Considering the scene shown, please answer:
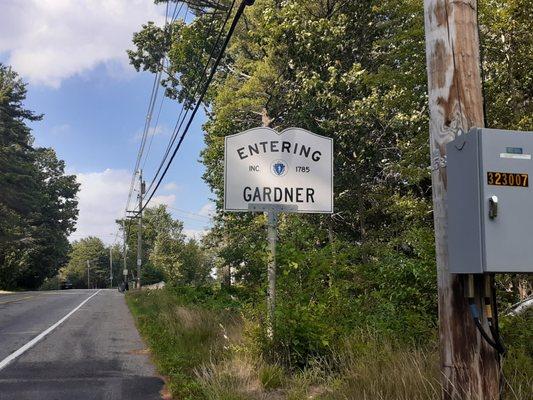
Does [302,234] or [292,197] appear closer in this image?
[302,234]

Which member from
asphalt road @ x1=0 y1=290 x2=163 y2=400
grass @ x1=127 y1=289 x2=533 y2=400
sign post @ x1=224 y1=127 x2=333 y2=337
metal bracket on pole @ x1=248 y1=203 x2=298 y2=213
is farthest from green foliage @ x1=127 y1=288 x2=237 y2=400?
sign post @ x1=224 y1=127 x2=333 y2=337

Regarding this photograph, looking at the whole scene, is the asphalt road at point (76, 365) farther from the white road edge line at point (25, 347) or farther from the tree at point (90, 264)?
the tree at point (90, 264)

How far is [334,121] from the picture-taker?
61.9 feet

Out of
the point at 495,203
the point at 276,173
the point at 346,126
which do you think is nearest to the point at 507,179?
the point at 495,203

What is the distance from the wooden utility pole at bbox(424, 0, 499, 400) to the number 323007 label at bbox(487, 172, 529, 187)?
50cm

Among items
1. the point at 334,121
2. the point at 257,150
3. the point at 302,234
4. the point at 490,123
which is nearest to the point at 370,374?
the point at 302,234

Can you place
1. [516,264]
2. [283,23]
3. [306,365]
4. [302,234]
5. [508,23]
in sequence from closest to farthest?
[516,264] → [306,365] → [302,234] → [508,23] → [283,23]

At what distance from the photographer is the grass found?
15.3 feet

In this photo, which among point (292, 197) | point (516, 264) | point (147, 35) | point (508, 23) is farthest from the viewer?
point (147, 35)

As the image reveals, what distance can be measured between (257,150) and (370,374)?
411cm

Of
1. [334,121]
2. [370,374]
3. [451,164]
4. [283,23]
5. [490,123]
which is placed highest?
[283,23]

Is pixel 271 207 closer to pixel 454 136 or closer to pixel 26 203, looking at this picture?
pixel 454 136

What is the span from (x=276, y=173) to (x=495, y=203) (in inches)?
194

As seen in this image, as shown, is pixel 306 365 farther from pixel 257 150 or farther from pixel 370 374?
pixel 257 150
